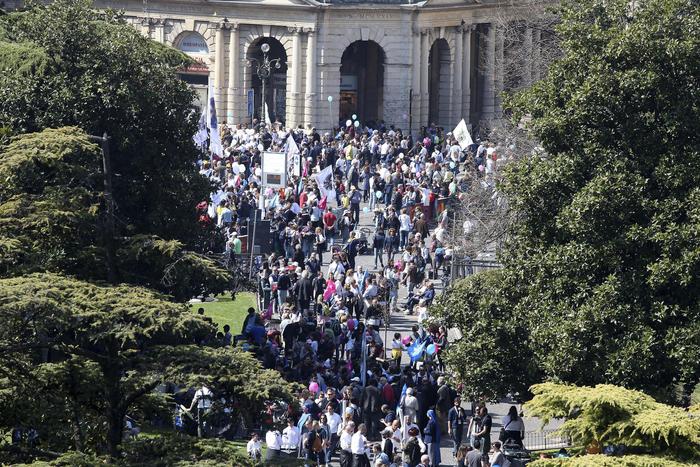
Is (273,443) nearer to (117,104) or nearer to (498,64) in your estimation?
(117,104)

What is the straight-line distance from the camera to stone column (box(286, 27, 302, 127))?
74.6 m

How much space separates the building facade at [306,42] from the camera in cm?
7475

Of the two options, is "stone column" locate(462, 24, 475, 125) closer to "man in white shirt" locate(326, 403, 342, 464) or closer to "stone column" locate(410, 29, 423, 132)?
"stone column" locate(410, 29, 423, 132)

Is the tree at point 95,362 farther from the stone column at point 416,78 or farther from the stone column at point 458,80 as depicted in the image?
the stone column at point 458,80

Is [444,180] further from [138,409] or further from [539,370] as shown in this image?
[138,409]

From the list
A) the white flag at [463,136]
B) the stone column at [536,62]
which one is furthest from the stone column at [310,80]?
the white flag at [463,136]

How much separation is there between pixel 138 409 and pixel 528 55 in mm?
38867

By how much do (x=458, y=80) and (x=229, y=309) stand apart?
120 ft

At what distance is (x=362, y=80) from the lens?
264 feet

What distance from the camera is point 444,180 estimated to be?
56906 millimetres

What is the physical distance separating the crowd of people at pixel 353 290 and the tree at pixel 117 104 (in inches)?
94.1

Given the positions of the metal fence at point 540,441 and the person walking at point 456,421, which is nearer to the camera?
the person walking at point 456,421

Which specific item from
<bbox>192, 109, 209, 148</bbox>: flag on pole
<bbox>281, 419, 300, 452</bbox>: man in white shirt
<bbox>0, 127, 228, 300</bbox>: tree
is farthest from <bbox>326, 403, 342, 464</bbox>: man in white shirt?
<bbox>192, 109, 209, 148</bbox>: flag on pole

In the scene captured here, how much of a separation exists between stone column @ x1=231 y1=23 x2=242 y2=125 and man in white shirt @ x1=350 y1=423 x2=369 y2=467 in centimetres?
4590
